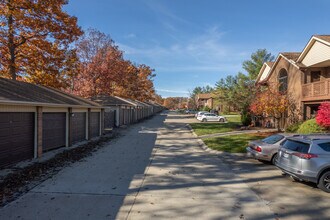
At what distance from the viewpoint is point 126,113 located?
35656mm

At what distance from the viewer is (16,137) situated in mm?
10664

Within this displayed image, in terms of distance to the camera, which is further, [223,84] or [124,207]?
[223,84]

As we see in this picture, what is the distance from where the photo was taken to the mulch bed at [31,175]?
272 inches

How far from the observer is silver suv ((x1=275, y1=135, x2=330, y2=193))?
732 centimetres

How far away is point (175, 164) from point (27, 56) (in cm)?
1548

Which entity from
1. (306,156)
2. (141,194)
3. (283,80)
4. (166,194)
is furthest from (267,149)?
(283,80)

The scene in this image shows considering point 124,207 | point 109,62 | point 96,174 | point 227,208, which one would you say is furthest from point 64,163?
point 109,62

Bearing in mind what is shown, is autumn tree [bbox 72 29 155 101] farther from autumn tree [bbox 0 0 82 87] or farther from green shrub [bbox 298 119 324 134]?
green shrub [bbox 298 119 324 134]

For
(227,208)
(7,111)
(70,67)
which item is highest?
(70,67)

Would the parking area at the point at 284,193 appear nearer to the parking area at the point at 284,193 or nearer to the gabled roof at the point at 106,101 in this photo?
the parking area at the point at 284,193

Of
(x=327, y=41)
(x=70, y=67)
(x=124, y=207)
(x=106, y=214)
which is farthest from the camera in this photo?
(x=70, y=67)

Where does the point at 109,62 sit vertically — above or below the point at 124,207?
above

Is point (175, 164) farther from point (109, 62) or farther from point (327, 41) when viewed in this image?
point (109, 62)

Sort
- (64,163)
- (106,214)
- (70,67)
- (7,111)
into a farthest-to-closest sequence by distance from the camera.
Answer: (70,67)
(64,163)
(7,111)
(106,214)
